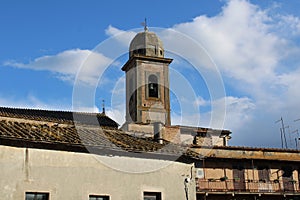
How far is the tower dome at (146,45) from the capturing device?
46.5m

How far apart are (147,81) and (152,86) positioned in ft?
2.82

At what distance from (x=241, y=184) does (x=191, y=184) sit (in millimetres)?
15657

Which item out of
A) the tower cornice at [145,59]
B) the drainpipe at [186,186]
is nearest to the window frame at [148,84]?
the tower cornice at [145,59]

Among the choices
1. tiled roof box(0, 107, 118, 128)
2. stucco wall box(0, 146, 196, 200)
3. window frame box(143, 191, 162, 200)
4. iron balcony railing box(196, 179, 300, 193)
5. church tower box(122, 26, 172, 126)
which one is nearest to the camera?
stucco wall box(0, 146, 196, 200)

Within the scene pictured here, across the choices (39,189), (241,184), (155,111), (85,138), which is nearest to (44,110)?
(155,111)

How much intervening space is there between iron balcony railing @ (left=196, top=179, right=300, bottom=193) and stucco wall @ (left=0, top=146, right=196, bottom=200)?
1355cm

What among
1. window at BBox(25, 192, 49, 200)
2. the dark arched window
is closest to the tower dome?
the dark arched window

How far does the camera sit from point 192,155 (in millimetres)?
17156

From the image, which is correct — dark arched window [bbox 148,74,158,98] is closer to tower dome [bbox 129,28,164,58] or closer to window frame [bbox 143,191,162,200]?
tower dome [bbox 129,28,164,58]

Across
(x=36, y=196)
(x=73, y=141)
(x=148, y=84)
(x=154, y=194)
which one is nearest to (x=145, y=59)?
(x=148, y=84)

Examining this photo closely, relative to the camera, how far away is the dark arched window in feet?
148

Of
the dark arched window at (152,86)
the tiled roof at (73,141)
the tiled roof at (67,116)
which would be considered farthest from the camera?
the dark arched window at (152,86)

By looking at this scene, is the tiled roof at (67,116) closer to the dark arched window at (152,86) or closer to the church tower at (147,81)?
the church tower at (147,81)

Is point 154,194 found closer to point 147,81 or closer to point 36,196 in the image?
point 36,196
